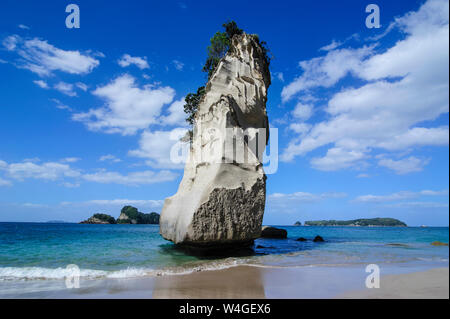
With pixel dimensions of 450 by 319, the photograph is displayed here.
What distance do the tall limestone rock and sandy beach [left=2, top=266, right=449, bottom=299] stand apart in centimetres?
278

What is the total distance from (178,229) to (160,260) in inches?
54.2

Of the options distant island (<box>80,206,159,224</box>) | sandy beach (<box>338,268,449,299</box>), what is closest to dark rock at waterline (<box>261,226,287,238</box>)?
sandy beach (<box>338,268,449,299</box>)

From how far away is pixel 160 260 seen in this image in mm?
9914

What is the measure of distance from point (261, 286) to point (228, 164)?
568cm

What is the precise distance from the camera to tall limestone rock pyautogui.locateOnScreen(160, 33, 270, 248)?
992 cm

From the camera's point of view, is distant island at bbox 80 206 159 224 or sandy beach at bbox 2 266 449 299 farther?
distant island at bbox 80 206 159 224

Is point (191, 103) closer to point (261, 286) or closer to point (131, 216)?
point (261, 286)

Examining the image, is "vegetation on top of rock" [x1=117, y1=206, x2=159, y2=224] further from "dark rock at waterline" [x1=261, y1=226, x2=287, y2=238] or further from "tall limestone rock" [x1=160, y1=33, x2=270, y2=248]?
"tall limestone rock" [x1=160, y1=33, x2=270, y2=248]
